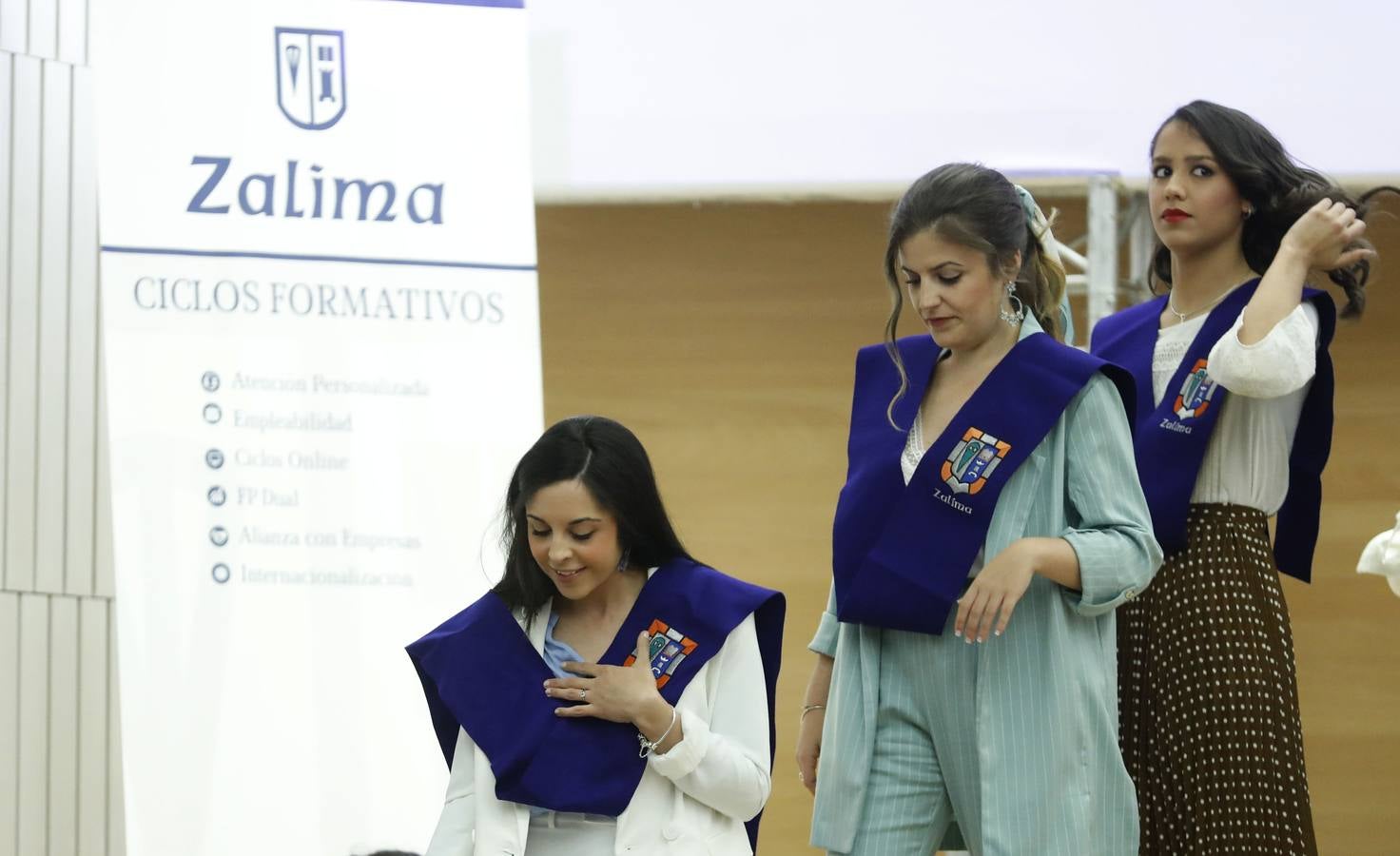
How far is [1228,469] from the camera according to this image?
2.49 meters

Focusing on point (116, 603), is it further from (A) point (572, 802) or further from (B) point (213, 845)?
(A) point (572, 802)

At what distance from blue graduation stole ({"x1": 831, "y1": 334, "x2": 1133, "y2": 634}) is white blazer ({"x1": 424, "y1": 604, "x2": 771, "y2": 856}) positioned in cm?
19

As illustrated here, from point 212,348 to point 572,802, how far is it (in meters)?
1.74

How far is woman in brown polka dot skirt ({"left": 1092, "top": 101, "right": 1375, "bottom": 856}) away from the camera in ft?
7.88

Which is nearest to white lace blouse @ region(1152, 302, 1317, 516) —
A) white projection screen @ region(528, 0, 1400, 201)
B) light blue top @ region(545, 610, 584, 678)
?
light blue top @ region(545, 610, 584, 678)

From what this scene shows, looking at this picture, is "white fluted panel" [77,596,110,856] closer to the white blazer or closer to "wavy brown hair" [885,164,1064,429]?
the white blazer

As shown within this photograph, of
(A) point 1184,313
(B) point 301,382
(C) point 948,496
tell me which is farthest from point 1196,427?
(B) point 301,382

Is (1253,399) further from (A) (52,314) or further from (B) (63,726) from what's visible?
(B) (63,726)

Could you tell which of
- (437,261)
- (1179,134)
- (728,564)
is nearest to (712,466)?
(728,564)

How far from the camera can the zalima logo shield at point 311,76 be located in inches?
144

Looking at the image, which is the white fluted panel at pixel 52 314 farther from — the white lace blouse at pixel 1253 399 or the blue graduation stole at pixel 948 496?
the white lace blouse at pixel 1253 399

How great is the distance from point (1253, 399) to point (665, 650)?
0.93 meters

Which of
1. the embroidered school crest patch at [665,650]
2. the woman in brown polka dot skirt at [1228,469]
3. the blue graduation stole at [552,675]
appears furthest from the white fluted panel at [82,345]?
the woman in brown polka dot skirt at [1228,469]

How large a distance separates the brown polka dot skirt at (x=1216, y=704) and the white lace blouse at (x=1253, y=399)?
39 mm
